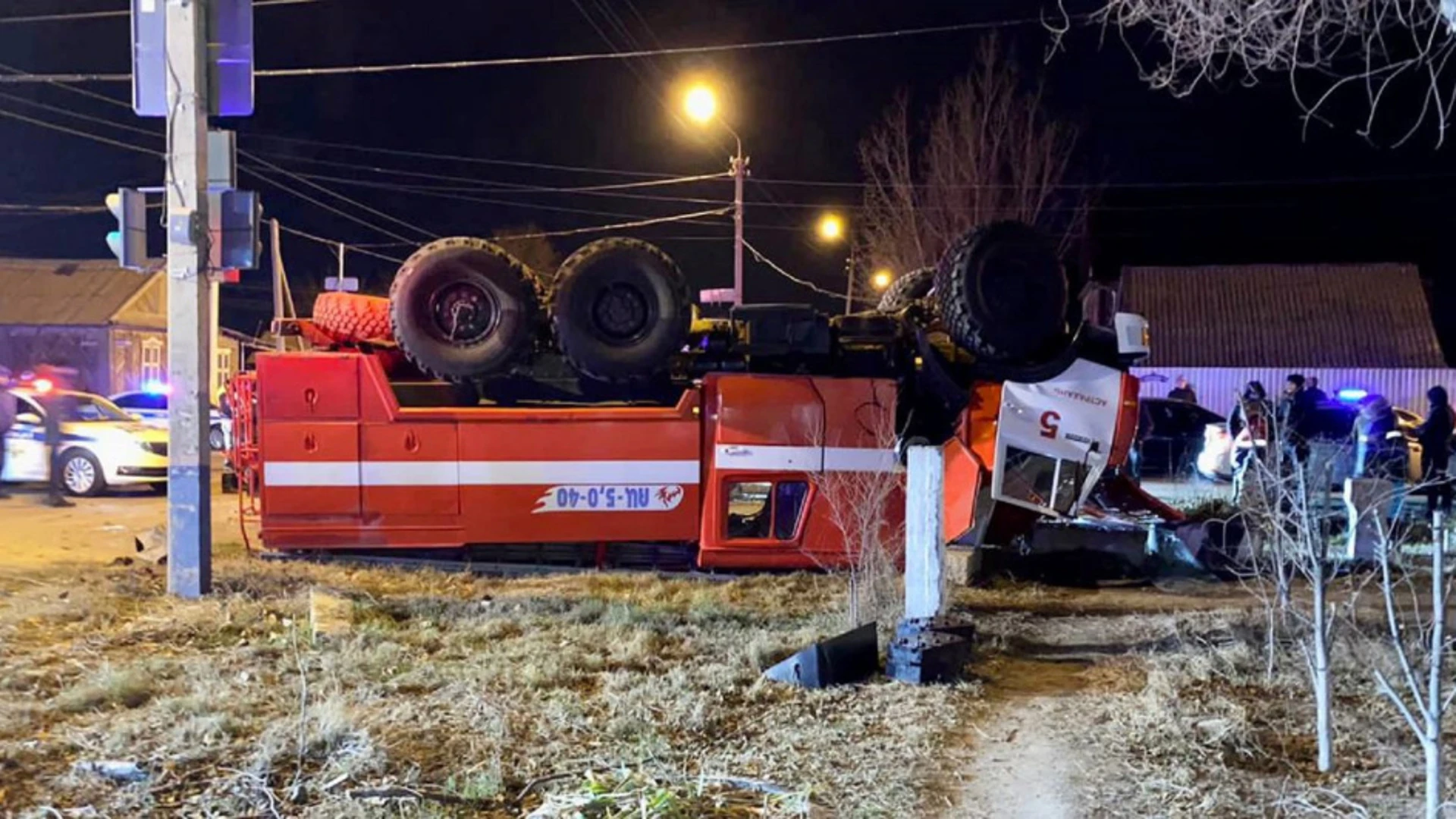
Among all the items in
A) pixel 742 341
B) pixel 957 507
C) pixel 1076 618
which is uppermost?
pixel 742 341

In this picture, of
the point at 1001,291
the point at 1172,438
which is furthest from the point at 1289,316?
the point at 1001,291

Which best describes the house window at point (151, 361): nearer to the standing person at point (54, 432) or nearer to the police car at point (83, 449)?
the police car at point (83, 449)

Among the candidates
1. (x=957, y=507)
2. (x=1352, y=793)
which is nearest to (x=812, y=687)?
(x=1352, y=793)

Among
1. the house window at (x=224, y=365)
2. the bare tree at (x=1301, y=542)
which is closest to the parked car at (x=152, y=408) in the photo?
the house window at (x=224, y=365)

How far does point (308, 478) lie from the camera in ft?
31.1

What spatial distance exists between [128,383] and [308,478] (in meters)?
28.9

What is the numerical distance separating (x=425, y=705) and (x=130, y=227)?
195 inches

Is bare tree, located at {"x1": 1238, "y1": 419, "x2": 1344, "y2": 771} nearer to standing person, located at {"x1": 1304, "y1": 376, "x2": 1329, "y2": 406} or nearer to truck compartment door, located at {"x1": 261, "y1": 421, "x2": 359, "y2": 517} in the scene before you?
standing person, located at {"x1": 1304, "y1": 376, "x2": 1329, "y2": 406}

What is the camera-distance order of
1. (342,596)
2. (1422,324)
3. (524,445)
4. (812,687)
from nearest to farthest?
1. (812,687)
2. (342,596)
3. (524,445)
4. (1422,324)

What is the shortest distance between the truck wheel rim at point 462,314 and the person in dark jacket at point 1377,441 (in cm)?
880

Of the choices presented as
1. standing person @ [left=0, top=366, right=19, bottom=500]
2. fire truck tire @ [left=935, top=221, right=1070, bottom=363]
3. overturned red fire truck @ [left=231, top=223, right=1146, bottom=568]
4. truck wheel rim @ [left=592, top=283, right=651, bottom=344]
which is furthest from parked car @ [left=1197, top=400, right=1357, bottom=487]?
standing person @ [left=0, top=366, right=19, bottom=500]

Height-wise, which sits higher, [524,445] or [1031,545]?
[524,445]

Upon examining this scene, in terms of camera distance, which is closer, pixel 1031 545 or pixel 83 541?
pixel 1031 545

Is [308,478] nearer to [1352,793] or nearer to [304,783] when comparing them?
[304,783]
